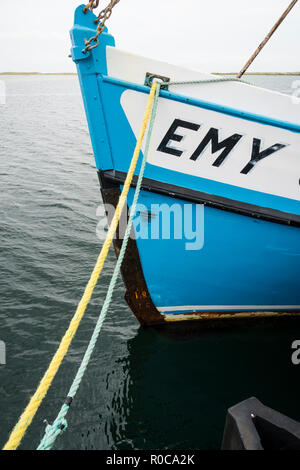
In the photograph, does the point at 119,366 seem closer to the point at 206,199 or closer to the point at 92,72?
the point at 206,199

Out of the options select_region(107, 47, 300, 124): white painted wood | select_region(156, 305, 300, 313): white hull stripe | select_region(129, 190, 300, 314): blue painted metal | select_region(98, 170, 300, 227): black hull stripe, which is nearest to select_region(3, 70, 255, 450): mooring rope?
select_region(107, 47, 300, 124): white painted wood

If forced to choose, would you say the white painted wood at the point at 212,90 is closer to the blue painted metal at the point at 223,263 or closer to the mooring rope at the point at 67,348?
the mooring rope at the point at 67,348

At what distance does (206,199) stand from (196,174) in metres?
0.25

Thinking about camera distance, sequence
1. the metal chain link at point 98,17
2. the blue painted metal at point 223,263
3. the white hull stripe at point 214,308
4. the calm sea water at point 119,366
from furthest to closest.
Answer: the white hull stripe at point 214,308
the blue painted metal at point 223,263
the calm sea water at point 119,366
the metal chain link at point 98,17

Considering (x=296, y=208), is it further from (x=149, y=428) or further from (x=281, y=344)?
(x=149, y=428)

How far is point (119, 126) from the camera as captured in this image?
271cm

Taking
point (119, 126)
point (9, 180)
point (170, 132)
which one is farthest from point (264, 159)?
point (9, 180)

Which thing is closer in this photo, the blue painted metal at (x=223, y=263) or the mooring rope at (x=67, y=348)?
the mooring rope at (x=67, y=348)

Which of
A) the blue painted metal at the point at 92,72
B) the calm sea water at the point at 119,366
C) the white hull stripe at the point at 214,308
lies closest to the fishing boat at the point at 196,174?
the blue painted metal at the point at 92,72

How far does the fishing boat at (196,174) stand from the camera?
258cm

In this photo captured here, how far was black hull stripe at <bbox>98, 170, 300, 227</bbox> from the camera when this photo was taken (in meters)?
2.86

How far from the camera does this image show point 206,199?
290 cm

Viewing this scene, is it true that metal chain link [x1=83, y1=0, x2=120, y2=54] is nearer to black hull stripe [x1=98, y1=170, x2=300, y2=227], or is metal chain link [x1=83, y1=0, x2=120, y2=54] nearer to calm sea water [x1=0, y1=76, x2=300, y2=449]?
black hull stripe [x1=98, y1=170, x2=300, y2=227]

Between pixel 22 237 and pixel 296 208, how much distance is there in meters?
4.77
